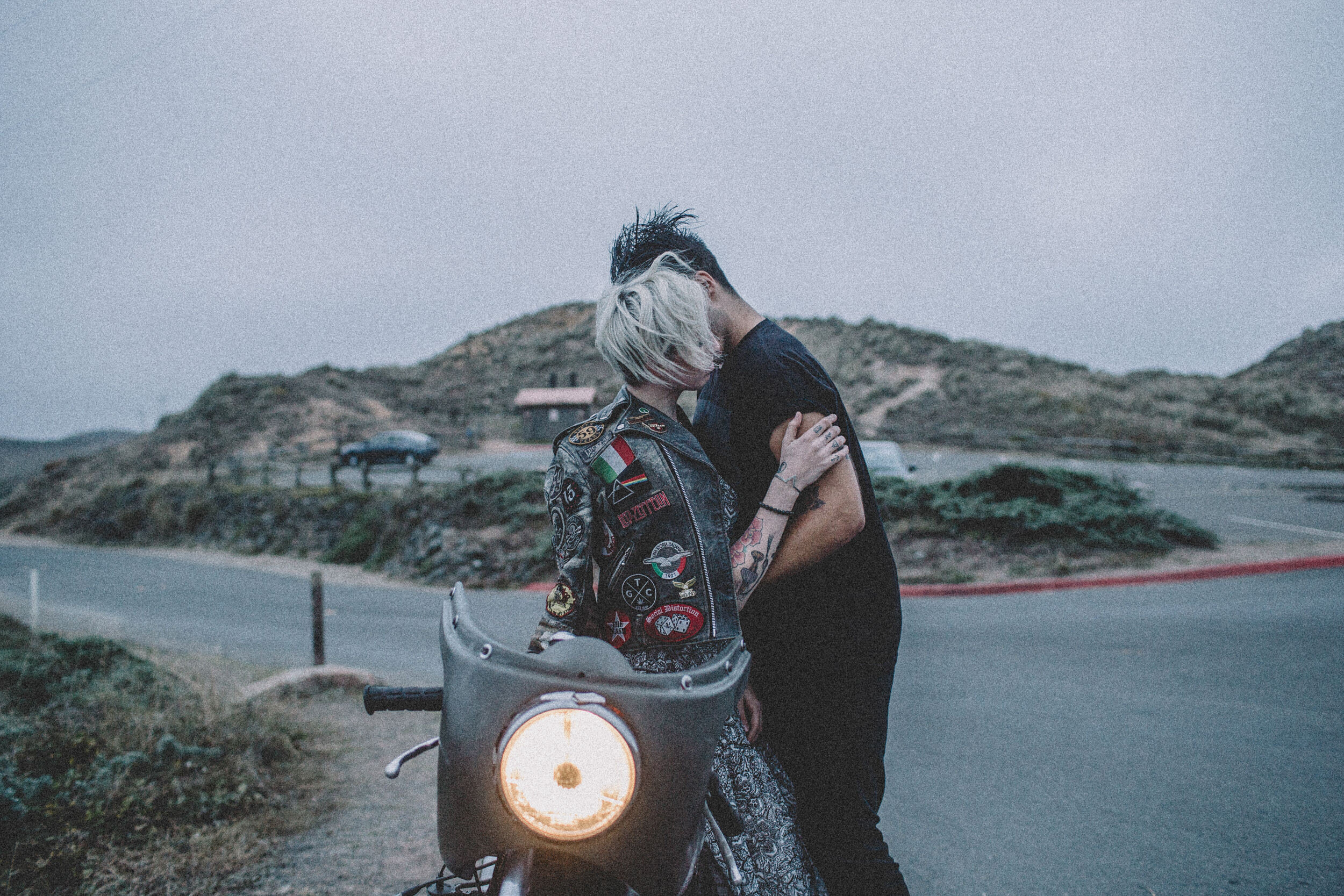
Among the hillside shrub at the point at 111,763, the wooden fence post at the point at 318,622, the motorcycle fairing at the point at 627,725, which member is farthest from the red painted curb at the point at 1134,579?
the motorcycle fairing at the point at 627,725

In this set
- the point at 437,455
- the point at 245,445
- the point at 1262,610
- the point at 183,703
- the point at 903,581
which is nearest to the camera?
the point at 183,703

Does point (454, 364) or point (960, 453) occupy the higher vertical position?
point (454, 364)

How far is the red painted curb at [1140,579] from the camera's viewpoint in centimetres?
794

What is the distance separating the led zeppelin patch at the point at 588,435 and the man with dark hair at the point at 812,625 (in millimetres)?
335

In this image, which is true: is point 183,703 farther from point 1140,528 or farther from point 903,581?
point 1140,528

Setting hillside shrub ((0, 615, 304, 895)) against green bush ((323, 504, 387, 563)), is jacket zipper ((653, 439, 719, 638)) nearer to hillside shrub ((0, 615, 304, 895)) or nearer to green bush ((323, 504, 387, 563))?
hillside shrub ((0, 615, 304, 895))

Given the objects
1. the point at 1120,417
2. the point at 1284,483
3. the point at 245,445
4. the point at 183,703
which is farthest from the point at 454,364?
the point at 183,703

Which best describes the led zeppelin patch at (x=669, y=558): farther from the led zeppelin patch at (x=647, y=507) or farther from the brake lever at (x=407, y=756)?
the brake lever at (x=407, y=756)

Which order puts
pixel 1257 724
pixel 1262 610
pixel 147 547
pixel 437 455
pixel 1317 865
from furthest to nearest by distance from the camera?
pixel 437 455 → pixel 147 547 → pixel 1262 610 → pixel 1257 724 → pixel 1317 865

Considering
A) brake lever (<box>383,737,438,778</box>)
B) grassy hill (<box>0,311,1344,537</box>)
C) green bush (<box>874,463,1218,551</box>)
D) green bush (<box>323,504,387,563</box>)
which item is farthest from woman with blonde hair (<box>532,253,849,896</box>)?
grassy hill (<box>0,311,1344,537</box>)

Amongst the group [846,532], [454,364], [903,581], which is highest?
[454,364]

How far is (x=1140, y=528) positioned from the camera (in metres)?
9.43

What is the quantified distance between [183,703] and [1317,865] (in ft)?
17.1

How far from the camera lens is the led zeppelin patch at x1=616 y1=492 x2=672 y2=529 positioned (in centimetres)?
137
